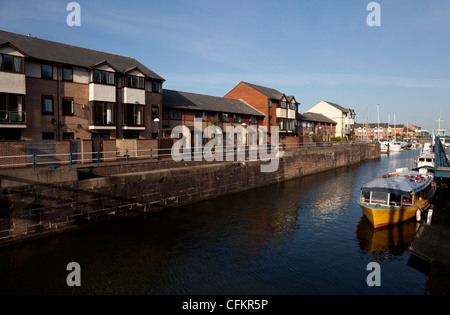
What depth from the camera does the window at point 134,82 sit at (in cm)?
2938

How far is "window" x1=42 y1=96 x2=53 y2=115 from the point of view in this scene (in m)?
24.5

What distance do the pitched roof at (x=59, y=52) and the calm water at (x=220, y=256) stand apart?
1669 cm

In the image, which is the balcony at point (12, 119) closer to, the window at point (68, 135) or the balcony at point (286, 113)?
the window at point (68, 135)

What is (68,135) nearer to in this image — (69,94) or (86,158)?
(69,94)

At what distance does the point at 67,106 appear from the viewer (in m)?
26.0

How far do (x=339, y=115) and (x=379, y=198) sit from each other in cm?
7133

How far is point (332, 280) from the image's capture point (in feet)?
38.8

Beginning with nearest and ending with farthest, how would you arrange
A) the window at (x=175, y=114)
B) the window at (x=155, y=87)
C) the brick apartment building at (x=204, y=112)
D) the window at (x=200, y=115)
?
the window at (x=155, y=87) < the window at (x=175, y=114) < the brick apartment building at (x=204, y=112) < the window at (x=200, y=115)

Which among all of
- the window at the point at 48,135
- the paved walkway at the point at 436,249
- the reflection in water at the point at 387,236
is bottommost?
the reflection in water at the point at 387,236

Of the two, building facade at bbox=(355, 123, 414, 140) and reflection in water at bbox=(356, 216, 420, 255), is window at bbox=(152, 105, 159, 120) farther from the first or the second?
building facade at bbox=(355, 123, 414, 140)

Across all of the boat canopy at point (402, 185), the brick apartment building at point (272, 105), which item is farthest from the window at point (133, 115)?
the brick apartment building at point (272, 105)

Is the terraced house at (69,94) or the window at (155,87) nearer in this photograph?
the terraced house at (69,94)
